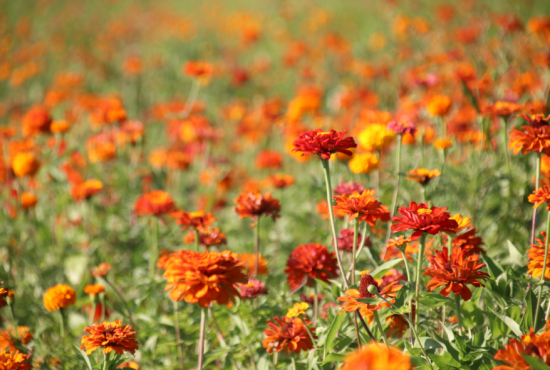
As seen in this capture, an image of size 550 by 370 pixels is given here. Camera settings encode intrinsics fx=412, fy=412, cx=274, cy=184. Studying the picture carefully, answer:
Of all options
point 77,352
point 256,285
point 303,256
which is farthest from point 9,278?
point 303,256

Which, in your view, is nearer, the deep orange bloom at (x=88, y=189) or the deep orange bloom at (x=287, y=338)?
the deep orange bloom at (x=287, y=338)

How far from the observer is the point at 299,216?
258 cm

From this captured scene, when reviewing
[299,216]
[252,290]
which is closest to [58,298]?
[252,290]

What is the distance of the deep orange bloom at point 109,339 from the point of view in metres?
1.13

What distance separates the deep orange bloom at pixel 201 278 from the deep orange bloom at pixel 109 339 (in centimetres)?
22

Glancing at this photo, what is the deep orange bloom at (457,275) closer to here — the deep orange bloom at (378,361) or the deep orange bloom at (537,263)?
the deep orange bloom at (537,263)

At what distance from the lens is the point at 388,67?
12.0 feet

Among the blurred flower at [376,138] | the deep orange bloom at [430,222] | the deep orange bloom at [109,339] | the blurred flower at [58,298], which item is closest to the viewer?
the deep orange bloom at [430,222]

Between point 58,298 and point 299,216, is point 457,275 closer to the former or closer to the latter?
point 58,298

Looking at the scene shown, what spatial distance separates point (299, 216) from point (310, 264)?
120cm

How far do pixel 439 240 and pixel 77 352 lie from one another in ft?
4.27

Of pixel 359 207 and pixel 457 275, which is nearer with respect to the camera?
pixel 457 275

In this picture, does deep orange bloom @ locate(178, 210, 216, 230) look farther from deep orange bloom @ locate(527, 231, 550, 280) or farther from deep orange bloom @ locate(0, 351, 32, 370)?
deep orange bloom @ locate(527, 231, 550, 280)

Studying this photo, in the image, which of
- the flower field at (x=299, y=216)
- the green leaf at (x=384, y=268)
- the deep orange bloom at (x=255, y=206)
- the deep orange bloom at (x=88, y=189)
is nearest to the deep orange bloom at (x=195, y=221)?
the flower field at (x=299, y=216)
